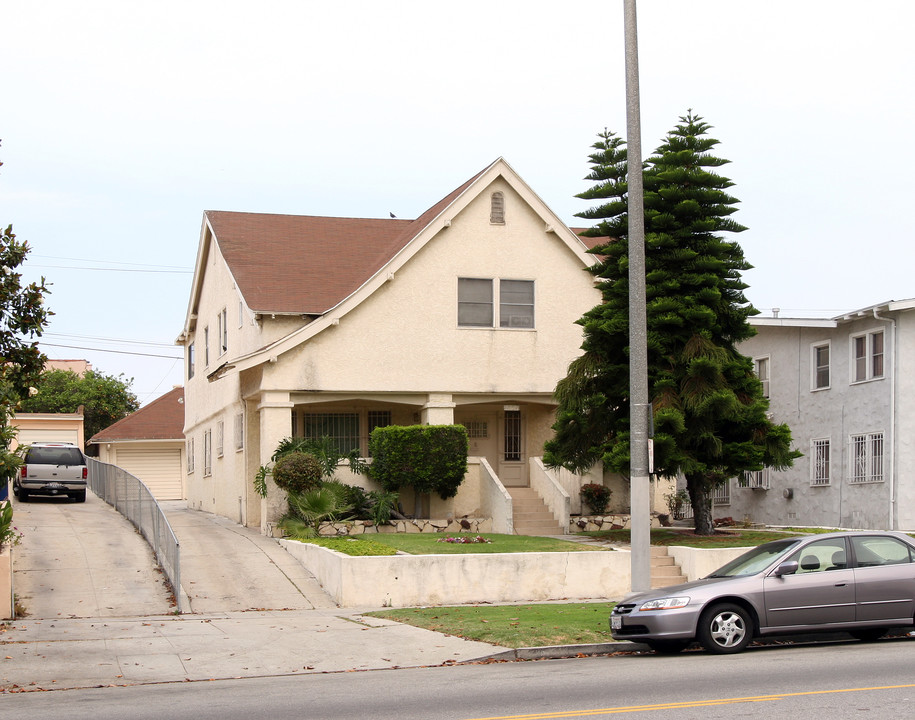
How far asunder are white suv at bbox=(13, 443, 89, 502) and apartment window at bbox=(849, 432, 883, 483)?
20.9m

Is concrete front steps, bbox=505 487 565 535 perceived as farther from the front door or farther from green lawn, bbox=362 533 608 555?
green lawn, bbox=362 533 608 555

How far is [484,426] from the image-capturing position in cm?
2834

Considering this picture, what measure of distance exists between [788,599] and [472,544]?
917 centimetres

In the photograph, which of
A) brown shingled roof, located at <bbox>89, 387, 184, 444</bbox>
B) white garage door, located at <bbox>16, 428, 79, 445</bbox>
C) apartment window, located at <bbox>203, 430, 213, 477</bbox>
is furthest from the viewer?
white garage door, located at <bbox>16, 428, 79, 445</bbox>

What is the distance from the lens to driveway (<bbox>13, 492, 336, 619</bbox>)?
58.4 feet

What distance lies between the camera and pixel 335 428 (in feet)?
90.2

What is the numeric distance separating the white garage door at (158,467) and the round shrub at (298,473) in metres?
23.2

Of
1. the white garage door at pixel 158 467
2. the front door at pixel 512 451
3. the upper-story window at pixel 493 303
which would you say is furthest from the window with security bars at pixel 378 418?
the white garage door at pixel 158 467

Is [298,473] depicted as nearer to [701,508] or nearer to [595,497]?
[595,497]

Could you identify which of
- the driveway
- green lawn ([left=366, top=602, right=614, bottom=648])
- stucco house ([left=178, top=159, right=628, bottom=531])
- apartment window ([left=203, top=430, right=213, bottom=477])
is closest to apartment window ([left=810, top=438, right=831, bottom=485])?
stucco house ([left=178, top=159, right=628, bottom=531])

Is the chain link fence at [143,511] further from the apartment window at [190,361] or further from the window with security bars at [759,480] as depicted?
the window with security bars at [759,480]

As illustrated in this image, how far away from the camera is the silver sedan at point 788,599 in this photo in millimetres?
12602

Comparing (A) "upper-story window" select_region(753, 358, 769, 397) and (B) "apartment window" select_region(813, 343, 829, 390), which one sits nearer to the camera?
(B) "apartment window" select_region(813, 343, 829, 390)

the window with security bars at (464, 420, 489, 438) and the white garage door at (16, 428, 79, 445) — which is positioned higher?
the window with security bars at (464, 420, 489, 438)
